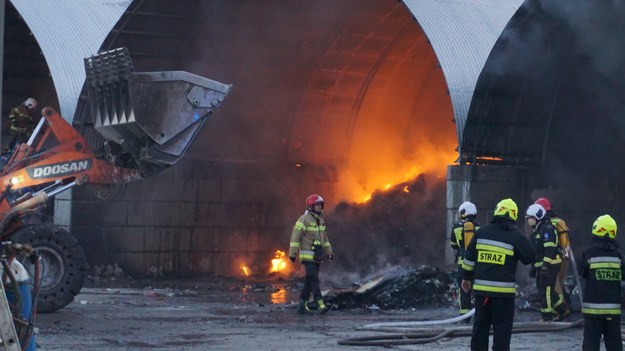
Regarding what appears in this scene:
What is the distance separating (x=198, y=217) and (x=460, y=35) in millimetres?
6420

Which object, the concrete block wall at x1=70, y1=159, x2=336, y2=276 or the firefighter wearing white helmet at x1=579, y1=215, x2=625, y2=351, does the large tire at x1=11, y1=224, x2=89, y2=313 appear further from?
the firefighter wearing white helmet at x1=579, y1=215, x2=625, y2=351

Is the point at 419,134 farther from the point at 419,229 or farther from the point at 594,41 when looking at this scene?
the point at 594,41

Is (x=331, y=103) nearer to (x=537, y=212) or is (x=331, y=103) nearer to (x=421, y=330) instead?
(x=537, y=212)

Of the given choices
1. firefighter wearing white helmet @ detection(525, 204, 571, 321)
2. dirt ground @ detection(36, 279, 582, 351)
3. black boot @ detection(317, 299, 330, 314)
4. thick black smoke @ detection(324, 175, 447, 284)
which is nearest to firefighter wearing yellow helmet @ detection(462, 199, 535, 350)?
dirt ground @ detection(36, 279, 582, 351)

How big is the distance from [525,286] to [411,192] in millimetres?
4821

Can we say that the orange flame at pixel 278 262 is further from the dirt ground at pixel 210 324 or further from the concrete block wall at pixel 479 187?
the concrete block wall at pixel 479 187

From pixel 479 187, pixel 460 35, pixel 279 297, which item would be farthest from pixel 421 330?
pixel 460 35

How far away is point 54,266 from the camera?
47.4ft

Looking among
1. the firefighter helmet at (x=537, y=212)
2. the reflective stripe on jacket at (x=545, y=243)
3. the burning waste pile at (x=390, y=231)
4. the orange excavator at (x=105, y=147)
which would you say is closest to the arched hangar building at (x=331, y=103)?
the burning waste pile at (x=390, y=231)

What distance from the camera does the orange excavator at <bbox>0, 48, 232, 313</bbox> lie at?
45.2 feet

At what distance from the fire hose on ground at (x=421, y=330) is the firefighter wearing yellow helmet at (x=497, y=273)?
1978mm

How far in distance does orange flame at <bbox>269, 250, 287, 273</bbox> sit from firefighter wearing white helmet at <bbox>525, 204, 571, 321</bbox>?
849 centimetres

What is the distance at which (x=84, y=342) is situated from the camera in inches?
464

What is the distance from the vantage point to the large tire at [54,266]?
1434 centimetres
